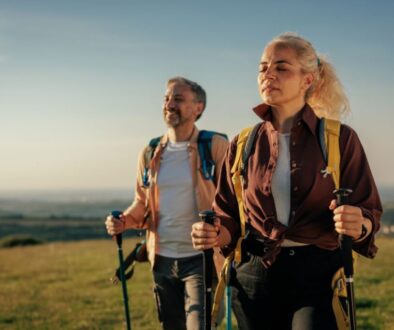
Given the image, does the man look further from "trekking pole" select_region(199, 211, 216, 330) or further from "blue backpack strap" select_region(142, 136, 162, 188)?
"trekking pole" select_region(199, 211, 216, 330)

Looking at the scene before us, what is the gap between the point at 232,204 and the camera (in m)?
4.16

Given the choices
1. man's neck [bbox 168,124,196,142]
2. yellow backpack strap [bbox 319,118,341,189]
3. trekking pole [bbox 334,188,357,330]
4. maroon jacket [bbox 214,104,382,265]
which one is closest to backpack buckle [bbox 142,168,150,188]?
man's neck [bbox 168,124,196,142]

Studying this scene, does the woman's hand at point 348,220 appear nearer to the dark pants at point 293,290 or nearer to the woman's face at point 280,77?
the dark pants at point 293,290

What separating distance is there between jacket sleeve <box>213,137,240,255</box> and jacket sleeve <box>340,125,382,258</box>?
0.77 metres

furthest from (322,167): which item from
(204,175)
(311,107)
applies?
(204,175)

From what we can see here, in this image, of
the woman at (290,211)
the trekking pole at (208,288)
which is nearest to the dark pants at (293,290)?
the woman at (290,211)

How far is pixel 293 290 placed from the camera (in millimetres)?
3668

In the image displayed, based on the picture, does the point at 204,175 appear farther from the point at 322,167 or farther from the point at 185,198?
the point at 322,167

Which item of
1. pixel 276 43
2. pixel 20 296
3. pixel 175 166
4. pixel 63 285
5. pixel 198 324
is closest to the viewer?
pixel 276 43

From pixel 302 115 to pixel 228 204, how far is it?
0.78m

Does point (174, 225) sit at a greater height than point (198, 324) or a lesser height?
greater

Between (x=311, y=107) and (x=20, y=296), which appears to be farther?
(x=20, y=296)

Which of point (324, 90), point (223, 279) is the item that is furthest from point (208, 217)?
point (324, 90)

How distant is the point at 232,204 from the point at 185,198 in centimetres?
179
